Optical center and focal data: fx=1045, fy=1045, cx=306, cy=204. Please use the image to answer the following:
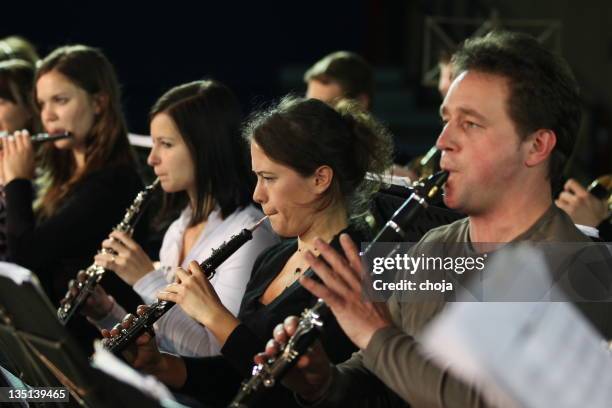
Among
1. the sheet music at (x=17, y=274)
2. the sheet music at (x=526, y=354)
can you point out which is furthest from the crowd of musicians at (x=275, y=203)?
the sheet music at (x=17, y=274)

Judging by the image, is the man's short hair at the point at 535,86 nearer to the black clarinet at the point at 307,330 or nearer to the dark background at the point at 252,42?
the black clarinet at the point at 307,330

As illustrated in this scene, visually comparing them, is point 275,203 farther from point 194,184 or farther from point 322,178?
point 194,184

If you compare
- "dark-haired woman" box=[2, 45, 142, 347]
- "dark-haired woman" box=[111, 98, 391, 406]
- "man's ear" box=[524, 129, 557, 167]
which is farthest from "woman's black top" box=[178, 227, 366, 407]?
"dark-haired woman" box=[2, 45, 142, 347]

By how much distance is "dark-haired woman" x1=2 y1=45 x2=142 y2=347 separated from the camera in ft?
9.97

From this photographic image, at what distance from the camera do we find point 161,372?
7.19 ft

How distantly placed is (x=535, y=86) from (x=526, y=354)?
0.61 metres

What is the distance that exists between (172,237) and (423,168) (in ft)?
3.40

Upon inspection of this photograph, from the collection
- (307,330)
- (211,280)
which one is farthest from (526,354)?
(211,280)

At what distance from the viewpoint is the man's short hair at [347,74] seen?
382 cm

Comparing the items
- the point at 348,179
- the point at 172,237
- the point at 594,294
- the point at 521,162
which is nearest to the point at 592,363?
the point at 594,294

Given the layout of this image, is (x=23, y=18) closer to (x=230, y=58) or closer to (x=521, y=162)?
(x=230, y=58)

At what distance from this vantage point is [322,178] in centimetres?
219

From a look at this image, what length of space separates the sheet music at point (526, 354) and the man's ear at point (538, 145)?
452mm

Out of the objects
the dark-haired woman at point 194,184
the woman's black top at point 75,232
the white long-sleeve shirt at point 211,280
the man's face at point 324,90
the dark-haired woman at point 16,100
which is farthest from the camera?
the man's face at point 324,90
